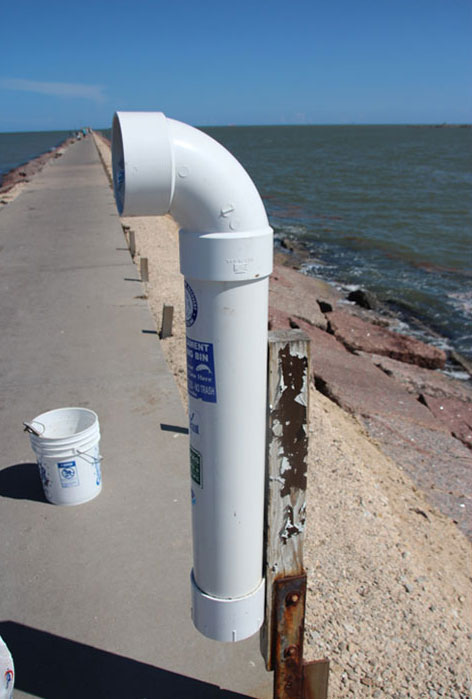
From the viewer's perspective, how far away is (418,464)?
5.74 metres

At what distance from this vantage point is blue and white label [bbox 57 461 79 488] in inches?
147

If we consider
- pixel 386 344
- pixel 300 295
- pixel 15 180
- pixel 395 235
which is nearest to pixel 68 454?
pixel 386 344

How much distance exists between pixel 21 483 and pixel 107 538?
3.18 ft

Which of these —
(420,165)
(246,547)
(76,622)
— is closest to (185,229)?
(246,547)

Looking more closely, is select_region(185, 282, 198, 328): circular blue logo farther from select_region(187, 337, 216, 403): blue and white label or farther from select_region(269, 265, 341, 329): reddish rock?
select_region(269, 265, 341, 329): reddish rock

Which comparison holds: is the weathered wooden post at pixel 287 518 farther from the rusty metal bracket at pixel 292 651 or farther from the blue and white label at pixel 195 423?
the blue and white label at pixel 195 423

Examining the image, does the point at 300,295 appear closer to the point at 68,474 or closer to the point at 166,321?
the point at 166,321

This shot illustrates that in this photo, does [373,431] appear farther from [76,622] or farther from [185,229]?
[185,229]

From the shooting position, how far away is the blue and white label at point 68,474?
3723 mm

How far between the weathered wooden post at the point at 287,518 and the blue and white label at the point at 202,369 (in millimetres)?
241

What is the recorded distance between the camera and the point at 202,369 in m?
2.03

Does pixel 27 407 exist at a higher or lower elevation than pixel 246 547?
lower

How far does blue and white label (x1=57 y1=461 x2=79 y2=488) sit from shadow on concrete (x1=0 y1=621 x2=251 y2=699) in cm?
108

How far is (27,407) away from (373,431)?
12.1 feet
